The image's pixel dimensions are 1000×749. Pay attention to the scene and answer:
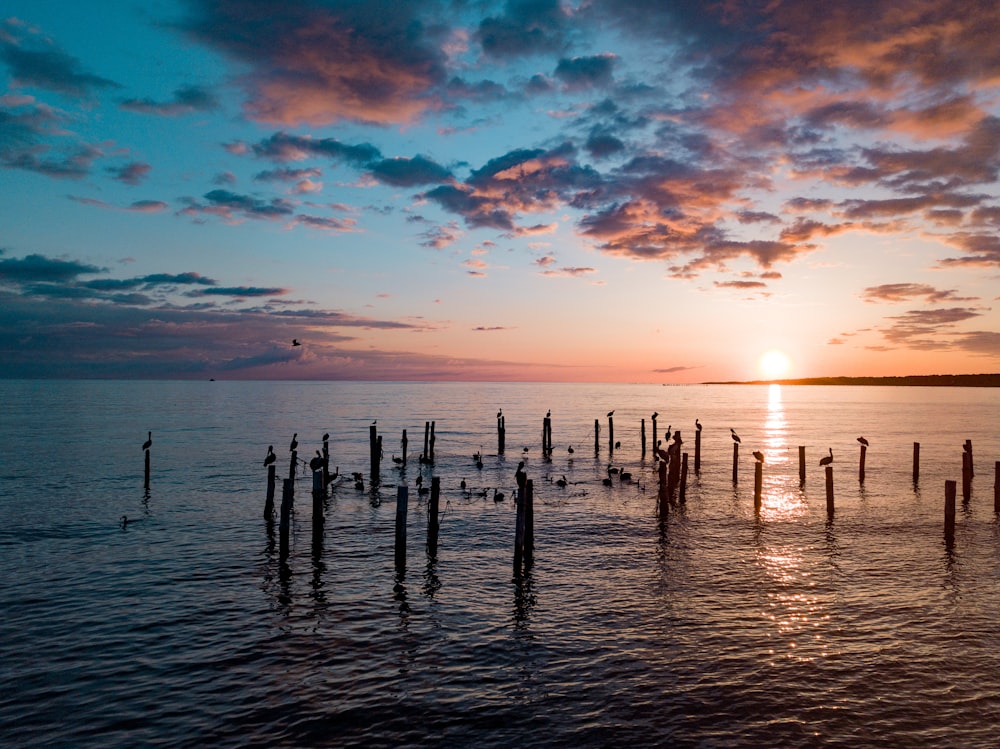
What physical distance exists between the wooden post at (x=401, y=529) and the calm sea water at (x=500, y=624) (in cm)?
54

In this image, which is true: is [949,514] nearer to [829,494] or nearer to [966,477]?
[829,494]

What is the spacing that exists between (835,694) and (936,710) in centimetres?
162

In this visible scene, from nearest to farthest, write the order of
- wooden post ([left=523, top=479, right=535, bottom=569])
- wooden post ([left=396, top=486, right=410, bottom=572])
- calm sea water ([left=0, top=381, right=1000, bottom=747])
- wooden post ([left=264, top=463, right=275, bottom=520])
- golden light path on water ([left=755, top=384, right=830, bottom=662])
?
calm sea water ([left=0, top=381, right=1000, bottom=747]) < golden light path on water ([left=755, top=384, right=830, bottom=662]) < wooden post ([left=396, top=486, right=410, bottom=572]) < wooden post ([left=523, top=479, right=535, bottom=569]) < wooden post ([left=264, top=463, right=275, bottom=520])

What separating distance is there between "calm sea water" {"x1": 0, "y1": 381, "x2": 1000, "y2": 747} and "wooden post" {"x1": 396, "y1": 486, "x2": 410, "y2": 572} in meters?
0.54

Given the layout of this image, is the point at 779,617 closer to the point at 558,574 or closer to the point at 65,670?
the point at 558,574

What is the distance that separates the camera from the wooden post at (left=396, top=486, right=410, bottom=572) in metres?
19.4

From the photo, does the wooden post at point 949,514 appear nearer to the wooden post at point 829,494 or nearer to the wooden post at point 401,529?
the wooden post at point 829,494

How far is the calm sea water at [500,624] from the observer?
1125cm

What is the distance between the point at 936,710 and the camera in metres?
11.6

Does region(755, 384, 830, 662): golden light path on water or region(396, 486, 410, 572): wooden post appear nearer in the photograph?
region(755, 384, 830, 662): golden light path on water

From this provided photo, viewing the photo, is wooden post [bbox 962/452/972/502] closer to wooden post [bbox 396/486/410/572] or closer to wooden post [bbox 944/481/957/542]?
wooden post [bbox 944/481/957/542]

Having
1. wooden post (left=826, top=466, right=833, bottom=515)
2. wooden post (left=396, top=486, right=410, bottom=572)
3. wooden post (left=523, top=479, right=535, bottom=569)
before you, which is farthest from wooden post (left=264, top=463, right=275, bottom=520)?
wooden post (left=826, top=466, right=833, bottom=515)

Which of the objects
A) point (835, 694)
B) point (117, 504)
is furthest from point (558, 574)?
point (117, 504)

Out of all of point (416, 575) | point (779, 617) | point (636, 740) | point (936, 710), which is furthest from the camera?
point (416, 575)
